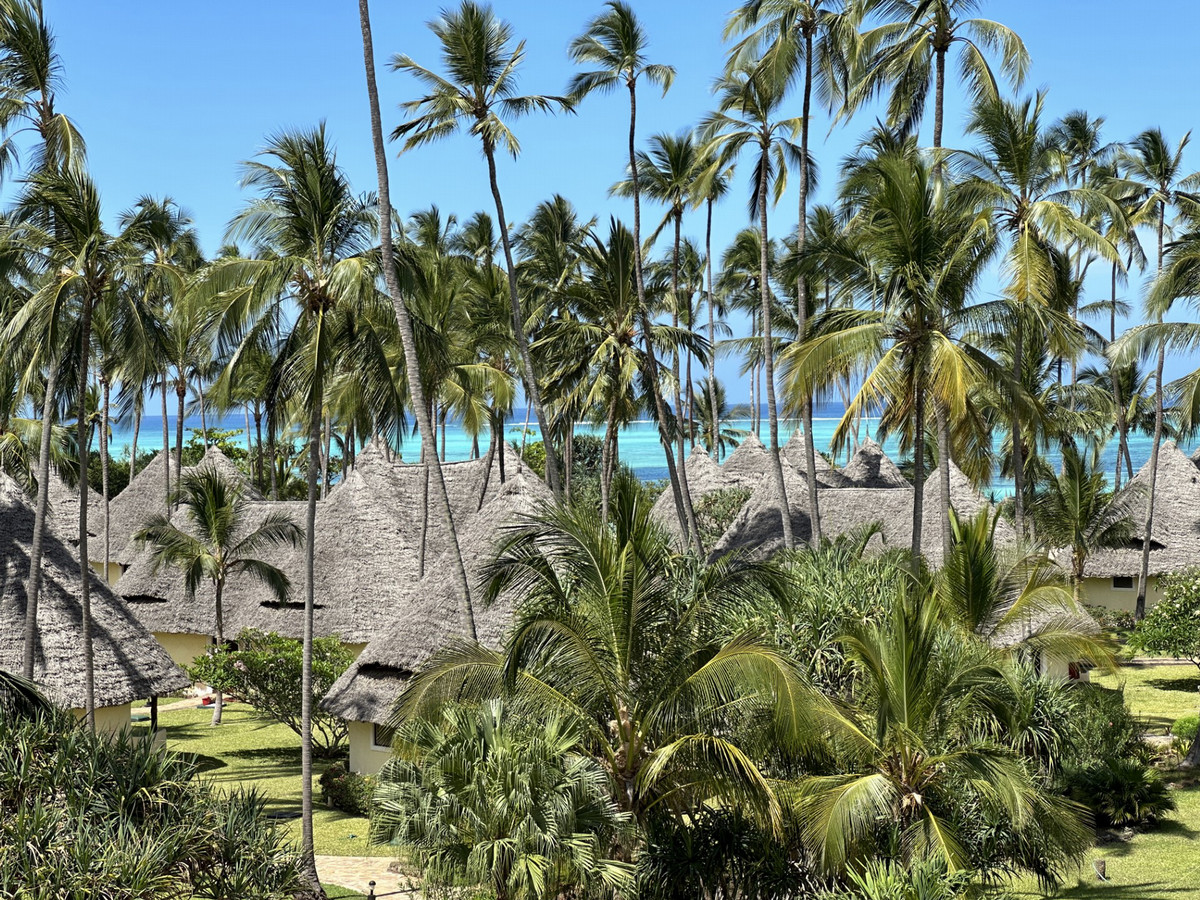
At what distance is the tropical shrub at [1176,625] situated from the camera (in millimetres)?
21547

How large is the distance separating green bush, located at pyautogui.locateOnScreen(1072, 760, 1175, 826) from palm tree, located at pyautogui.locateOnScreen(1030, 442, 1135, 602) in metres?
15.1

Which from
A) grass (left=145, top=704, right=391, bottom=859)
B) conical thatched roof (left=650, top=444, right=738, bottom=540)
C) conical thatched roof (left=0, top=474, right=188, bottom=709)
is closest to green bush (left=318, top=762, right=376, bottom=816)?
grass (left=145, top=704, right=391, bottom=859)

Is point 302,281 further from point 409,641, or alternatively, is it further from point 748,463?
point 748,463

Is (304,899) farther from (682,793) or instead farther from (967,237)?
(967,237)

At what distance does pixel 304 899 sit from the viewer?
14.7m

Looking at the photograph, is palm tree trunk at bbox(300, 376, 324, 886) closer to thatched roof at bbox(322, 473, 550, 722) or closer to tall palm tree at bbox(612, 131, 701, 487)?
thatched roof at bbox(322, 473, 550, 722)

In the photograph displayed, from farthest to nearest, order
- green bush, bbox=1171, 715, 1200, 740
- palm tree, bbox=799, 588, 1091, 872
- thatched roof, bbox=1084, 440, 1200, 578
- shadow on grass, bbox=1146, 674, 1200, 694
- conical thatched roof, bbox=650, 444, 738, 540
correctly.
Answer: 1. thatched roof, bbox=1084, 440, 1200, 578
2. conical thatched roof, bbox=650, 444, 738, 540
3. shadow on grass, bbox=1146, 674, 1200, 694
4. green bush, bbox=1171, 715, 1200, 740
5. palm tree, bbox=799, 588, 1091, 872

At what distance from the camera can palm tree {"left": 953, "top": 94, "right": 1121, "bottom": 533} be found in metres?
20.5

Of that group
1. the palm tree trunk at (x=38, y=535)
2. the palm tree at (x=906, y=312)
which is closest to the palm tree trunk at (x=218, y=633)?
the palm tree trunk at (x=38, y=535)

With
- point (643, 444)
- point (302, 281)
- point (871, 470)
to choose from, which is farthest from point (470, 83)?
point (643, 444)

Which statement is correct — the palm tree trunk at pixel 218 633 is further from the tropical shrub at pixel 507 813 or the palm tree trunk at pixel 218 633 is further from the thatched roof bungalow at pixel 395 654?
the tropical shrub at pixel 507 813

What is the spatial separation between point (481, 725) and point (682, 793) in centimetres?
242

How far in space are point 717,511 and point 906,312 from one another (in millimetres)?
16126

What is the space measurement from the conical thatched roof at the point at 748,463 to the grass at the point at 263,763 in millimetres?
15537
